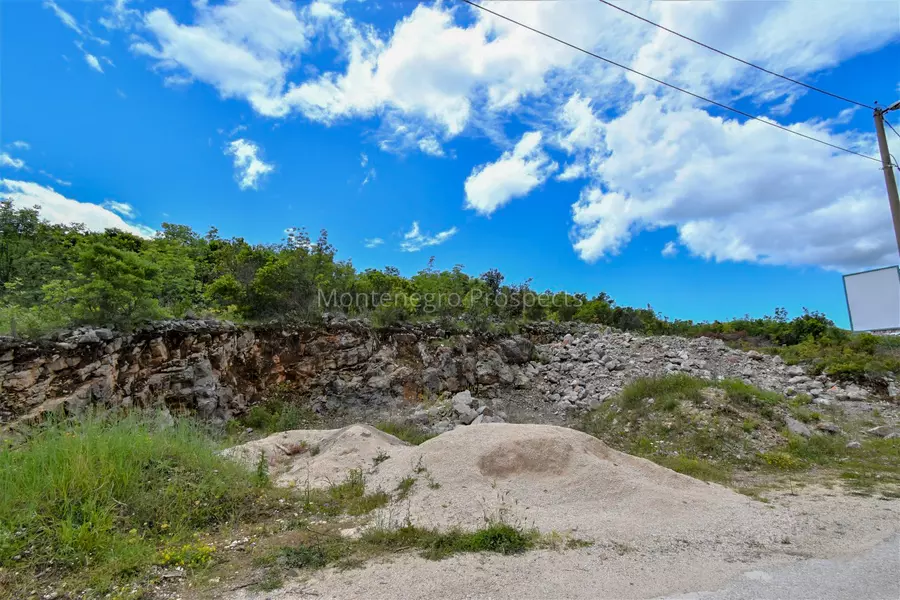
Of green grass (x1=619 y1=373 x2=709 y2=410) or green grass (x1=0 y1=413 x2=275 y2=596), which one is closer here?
green grass (x1=0 y1=413 x2=275 y2=596)

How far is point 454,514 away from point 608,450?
297 centimetres

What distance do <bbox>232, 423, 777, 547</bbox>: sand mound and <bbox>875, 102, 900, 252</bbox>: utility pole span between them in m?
3.93

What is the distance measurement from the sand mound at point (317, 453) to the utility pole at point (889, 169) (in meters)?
7.36

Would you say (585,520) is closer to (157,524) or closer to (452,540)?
(452,540)

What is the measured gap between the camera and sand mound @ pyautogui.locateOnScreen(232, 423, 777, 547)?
4750mm

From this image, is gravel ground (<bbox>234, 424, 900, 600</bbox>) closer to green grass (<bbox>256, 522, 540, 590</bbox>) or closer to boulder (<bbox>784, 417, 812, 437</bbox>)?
green grass (<bbox>256, 522, 540, 590</bbox>)

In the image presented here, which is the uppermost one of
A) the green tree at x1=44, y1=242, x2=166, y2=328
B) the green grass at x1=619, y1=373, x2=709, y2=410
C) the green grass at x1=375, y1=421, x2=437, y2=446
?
the green tree at x1=44, y1=242, x2=166, y2=328

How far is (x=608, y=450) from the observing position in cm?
681

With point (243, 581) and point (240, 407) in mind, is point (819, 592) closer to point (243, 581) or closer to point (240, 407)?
point (243, 581)

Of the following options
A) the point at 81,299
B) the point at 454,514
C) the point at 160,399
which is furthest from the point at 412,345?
the point at 454,514

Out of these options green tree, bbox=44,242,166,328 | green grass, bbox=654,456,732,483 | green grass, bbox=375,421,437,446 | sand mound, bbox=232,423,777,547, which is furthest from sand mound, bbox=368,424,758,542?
green tree, bbox=44,242,166,328

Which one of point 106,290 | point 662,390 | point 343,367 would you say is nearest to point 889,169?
point 662,390

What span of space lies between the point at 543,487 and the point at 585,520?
30.1 inches

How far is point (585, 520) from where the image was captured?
4883 millimetres
